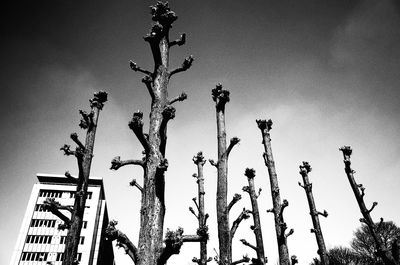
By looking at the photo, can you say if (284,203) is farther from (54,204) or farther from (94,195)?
(94,195)

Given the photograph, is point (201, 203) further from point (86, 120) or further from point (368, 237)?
point (368, 237)

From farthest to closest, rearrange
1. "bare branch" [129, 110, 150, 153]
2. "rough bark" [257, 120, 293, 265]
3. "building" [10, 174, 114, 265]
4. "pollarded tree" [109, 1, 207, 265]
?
"building" [10, 174, 114, 265] → "rough bark" [257, 120, 293, 265] → "bare branch" [129, 110, 150, 153] → "pollarded tree" [109, 1, 207, 265]

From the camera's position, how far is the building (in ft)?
175

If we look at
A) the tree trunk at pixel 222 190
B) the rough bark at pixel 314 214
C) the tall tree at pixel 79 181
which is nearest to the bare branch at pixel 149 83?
the tree trunk at pixel 222 190

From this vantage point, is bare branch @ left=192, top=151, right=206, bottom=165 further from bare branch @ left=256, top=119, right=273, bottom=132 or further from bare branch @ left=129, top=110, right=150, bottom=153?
bare branch @ left=129, top=110, right=150, bottom=153

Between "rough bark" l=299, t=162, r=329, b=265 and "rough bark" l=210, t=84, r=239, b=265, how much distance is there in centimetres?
522

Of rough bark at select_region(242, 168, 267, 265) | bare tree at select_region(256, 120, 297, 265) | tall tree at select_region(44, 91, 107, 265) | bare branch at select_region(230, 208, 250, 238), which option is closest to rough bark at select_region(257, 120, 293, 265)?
bare tree at select_region(256, 120, 297, 265)

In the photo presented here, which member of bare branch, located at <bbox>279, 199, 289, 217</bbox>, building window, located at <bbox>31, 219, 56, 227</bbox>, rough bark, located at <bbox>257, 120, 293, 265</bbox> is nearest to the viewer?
rough bark, located at <bbox>257, 120, 293, 265</bbox>

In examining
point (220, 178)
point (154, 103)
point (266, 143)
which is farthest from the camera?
point (266, 143)

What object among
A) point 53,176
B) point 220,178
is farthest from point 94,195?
point 220,178

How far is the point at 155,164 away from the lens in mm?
4043

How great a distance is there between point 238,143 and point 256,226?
4.71 metres

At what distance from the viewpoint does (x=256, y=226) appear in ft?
32.3

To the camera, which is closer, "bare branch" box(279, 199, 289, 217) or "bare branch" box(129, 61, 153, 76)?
"bare branch" box(129, 61, 153, 76)
